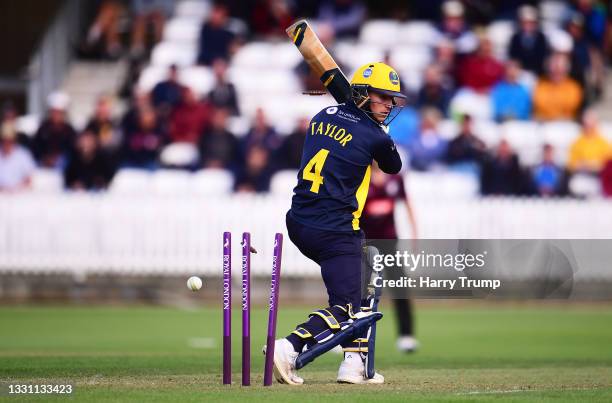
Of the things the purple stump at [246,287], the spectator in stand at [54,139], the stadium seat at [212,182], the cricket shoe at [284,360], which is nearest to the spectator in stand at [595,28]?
the stadium seat at [212,182]

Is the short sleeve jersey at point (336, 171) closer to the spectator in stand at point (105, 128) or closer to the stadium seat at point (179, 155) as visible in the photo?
the stadium seat at point (179, 155)

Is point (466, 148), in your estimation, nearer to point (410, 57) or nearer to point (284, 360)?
point (410, 57)

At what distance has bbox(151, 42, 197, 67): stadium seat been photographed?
2739cm

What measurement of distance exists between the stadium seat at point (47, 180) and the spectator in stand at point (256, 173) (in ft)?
10.6

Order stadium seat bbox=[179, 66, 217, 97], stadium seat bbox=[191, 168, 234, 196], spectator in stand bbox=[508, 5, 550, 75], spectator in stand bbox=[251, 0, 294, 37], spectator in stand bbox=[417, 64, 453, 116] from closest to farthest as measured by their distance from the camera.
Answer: stadium seat bbox=[191, 168, 234, 196], spectator in stand bbox=[417, 64, 453, 116], spectator in stand bbox=[508, 5, 550, 75], stadium seat bbox=[179, 66, 217, 97], spectator in stand bbox=[251, 0, 294, 37]

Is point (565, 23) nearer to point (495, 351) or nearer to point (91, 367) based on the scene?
point (495, 351)

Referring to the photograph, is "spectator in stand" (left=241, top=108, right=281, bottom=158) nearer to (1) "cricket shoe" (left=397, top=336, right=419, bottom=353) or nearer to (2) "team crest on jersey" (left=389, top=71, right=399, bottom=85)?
(1) "cricket shoe" (left=397, top=336, right=419, bottom=353)

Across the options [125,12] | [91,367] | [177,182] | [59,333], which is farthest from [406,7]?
[91,367]

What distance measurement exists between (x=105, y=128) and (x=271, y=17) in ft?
16.9

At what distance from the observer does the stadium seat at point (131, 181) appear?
24062mm

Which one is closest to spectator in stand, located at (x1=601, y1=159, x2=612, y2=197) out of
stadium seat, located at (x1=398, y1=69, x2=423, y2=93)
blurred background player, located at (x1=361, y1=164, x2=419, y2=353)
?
stadium seat, located at (x1=398, y1=69, x2=423, y2=93)

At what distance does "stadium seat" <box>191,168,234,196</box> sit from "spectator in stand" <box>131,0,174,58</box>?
15.8ft

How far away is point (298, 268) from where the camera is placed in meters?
23.9

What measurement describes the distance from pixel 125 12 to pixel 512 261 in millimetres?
13797
